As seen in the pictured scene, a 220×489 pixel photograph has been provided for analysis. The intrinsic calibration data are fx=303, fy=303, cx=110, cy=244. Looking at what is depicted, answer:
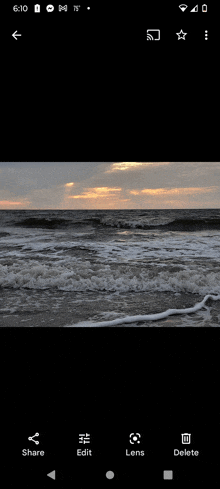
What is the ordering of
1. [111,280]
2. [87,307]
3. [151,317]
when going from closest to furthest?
[151,317], [87,307], [111,280]

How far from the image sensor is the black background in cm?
90

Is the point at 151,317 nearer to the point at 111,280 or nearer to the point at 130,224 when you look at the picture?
the point at 111,280
